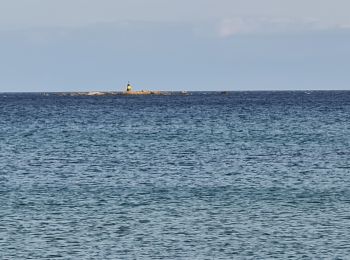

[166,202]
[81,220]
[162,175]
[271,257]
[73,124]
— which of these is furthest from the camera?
[73,124]

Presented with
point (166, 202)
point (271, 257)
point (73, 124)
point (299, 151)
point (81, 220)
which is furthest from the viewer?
point (73, 124)

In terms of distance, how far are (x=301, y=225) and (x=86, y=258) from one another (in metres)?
11.0

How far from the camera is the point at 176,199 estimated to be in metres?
52.8

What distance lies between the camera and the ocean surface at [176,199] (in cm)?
4119

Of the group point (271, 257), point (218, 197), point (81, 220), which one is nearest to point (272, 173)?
point (218, 197)

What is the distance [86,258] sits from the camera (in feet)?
129

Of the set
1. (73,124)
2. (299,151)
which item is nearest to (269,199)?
(299,151)

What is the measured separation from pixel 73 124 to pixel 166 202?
85.4m

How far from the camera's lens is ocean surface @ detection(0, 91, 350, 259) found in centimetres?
4119

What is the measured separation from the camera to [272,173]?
64.9 meters

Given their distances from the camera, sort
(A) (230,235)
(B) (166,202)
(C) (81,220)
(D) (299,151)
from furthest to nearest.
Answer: (D) (299,151), (B) (166,202), (C) (81,220), (A) (230,235)

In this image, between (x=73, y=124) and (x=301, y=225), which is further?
(x=73, y=124)

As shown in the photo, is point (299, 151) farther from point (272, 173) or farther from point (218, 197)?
point (218, 197)

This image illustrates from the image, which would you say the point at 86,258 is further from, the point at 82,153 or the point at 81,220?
the point at 82,153
